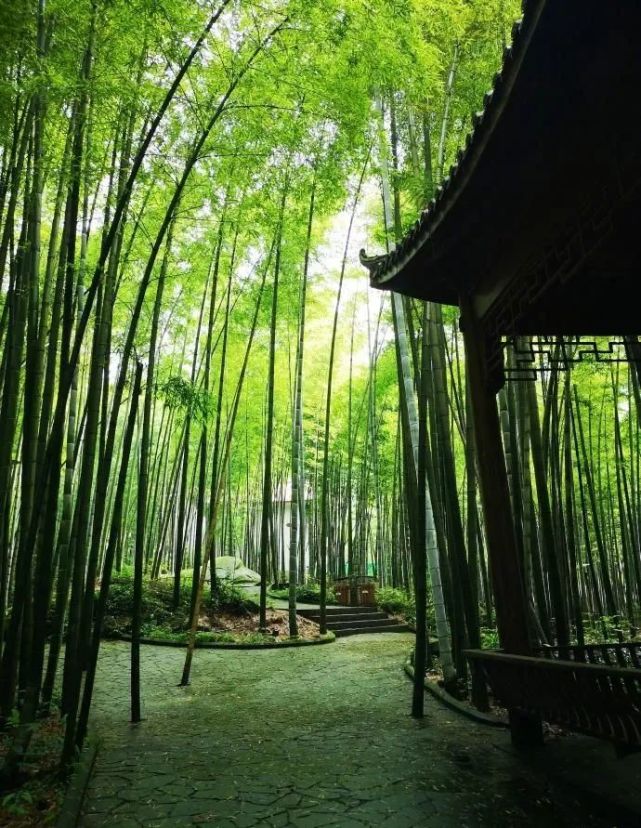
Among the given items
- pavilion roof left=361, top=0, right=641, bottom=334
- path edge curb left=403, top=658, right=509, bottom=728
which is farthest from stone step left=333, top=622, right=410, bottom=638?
pavilion roof left=361, top=0, right=641, bottom=334

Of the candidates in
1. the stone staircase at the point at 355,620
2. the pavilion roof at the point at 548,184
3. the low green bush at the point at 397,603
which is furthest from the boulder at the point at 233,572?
the pavilion roof at the point at 548,184

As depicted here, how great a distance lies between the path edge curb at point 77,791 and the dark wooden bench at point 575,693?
2195mm

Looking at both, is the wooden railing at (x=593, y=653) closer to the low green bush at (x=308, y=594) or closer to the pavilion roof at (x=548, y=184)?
the pavilion roof at (x=548, y=184)

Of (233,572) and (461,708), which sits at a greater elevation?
(233,572)

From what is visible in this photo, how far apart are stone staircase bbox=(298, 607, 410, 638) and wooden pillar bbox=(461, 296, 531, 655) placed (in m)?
6.10

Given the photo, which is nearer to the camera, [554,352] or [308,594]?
[554,352]

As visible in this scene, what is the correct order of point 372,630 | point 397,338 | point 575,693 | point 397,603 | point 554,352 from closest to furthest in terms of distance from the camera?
point 575,693 → point 554,352 → point 397,338 → point 372,630 → point 397,603

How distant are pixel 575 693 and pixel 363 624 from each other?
23.9 ft

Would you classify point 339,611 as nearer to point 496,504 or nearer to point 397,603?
point 397,603

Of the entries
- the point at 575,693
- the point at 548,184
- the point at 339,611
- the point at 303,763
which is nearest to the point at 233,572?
the point at 339,611

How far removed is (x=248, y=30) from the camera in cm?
393

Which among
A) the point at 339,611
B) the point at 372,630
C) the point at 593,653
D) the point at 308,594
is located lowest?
the point at 372,630

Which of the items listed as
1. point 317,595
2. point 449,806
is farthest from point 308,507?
point 449,806

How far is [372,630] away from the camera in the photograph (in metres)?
9.30
